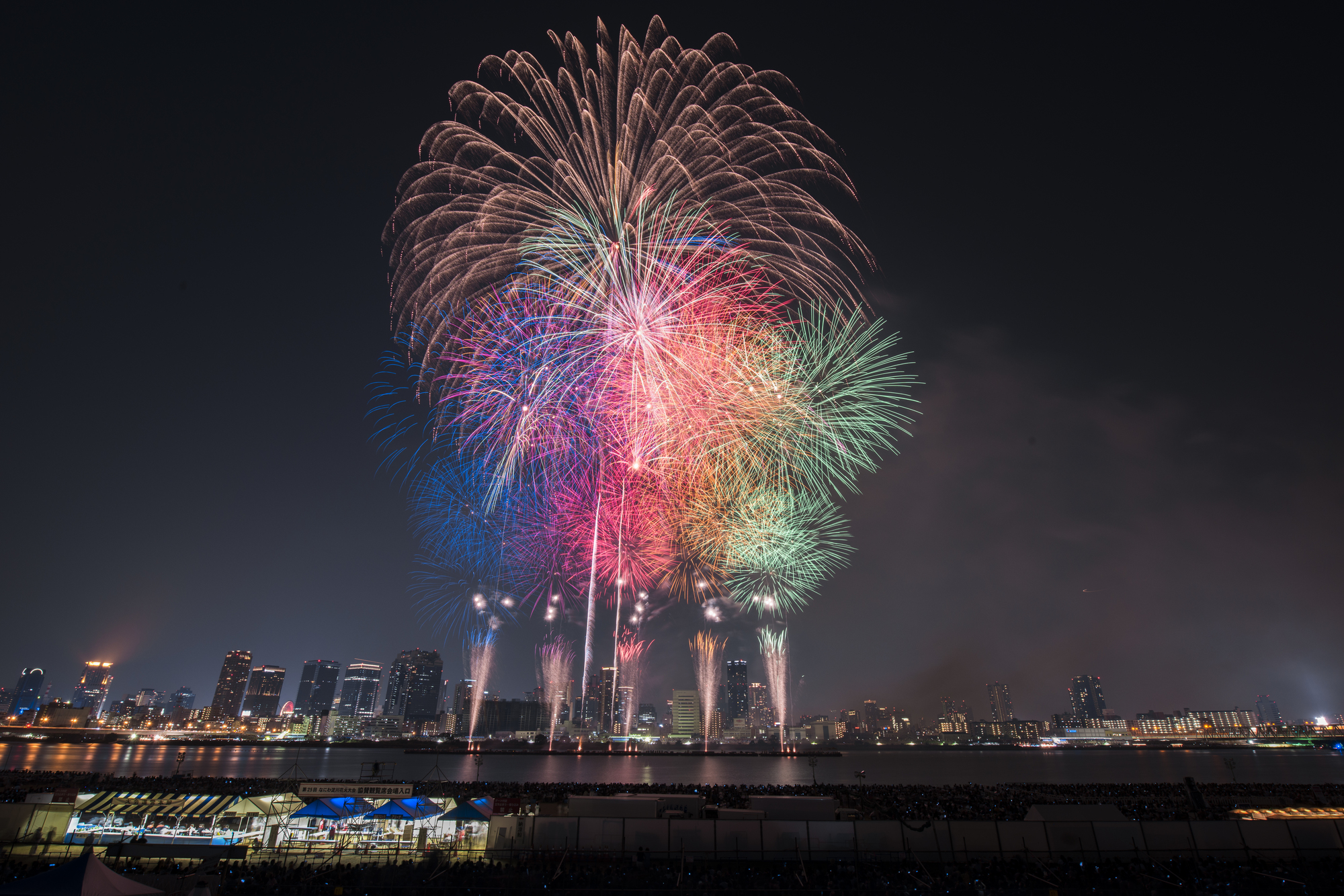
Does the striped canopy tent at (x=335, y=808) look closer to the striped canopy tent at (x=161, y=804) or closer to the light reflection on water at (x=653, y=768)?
the striped canopy tent at (x=161, y=804)

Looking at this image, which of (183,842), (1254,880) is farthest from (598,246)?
(1254,880)

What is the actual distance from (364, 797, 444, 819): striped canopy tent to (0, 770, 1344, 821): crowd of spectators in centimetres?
102

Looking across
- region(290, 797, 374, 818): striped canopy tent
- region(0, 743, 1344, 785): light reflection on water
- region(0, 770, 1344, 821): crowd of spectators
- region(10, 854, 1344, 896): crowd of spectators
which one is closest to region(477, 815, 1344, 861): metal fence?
region(10, 854, 1344, 896): crowd of spectators

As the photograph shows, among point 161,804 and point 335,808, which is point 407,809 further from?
point 161,804

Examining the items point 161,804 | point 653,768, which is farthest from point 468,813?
point 653,768

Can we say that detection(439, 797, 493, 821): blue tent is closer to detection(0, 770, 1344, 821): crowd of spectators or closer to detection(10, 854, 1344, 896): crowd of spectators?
detection(10, 854, 1344, 896): crowd of spectators

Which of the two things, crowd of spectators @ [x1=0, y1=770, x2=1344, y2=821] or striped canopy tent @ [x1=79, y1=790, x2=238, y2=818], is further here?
crowd of spectators @ [x1=0, y1=770, x2=1344, y2=821]

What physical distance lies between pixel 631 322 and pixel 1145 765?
14700cm

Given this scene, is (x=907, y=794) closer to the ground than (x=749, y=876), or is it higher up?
higher up

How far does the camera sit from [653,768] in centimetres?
10675

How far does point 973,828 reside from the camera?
67.6 feet

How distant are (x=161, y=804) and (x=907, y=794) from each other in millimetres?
39107

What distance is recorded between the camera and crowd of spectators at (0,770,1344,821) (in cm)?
2841

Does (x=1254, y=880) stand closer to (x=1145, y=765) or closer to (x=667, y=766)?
(x=667, y=766)
